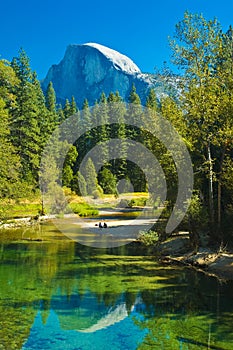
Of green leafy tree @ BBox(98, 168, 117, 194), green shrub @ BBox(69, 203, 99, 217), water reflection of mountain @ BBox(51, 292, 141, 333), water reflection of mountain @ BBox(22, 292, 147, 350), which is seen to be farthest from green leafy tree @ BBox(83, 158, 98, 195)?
water reflection of mountain @ BBox(22, 292, 147, 350)

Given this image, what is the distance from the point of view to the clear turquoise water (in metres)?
12.0

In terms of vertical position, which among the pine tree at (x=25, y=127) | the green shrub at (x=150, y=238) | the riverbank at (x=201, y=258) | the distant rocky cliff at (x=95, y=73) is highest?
the distant rocky cliff at (x=95, y=73)

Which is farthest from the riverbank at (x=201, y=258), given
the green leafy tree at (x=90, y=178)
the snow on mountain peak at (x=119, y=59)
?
the snow on mountain peak at (x=119, y=59)

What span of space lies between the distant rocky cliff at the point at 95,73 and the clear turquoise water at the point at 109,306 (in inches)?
6332

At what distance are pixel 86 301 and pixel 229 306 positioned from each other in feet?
17.3

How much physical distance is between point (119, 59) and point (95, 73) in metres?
13.9

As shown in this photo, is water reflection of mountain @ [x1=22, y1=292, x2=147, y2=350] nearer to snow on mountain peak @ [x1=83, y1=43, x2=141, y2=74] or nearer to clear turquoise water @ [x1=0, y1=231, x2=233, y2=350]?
clear turquoise water @ [x1=0, y1=231, x2=233, y2=350]

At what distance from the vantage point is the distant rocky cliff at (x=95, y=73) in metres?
183

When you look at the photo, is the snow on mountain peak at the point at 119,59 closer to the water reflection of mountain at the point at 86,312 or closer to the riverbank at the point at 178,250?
the riverbank at the point at 178,250

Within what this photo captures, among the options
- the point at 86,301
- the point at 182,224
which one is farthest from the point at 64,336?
the point at 182,224

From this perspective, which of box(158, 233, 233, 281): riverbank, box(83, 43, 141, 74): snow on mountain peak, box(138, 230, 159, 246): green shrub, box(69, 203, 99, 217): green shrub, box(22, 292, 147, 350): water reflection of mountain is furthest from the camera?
box(83, 43, 141, 74): snow on mountain peak

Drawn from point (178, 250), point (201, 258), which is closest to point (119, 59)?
point (178, 250)

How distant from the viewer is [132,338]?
12.2 m

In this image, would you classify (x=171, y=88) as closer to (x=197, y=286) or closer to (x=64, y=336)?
(x=197, y=286)
